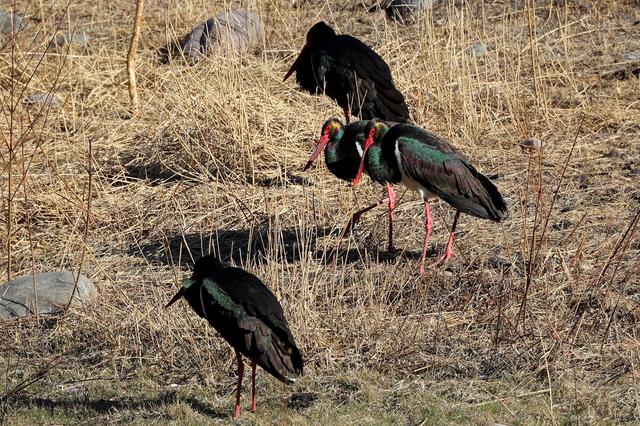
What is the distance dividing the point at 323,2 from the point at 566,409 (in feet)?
26.6

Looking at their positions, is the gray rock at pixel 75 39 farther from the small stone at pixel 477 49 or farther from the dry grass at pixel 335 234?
the small stone at pixel 477 49

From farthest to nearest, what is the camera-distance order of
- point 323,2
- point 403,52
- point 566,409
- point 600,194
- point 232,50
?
point 323,2 → point 403,52 → point 232,50 → point 600,194 → point 566,409

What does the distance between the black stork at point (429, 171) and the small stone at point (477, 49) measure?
9.37 feet

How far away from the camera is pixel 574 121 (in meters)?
9.46

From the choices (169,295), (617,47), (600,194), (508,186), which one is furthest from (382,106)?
(617,47)

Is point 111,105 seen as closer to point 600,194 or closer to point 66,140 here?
point 66,140

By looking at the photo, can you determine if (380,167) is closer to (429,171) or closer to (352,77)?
(429,171)

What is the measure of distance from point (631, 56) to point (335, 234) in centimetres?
406

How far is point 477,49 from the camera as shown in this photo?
10.6m

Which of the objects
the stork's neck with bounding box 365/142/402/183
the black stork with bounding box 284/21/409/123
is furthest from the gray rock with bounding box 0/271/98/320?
the black stork with bounding box 284/21/409/123

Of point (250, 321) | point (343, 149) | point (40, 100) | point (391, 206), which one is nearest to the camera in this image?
point (250, 321)

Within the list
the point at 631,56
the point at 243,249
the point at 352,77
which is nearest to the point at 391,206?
the point at 243,249

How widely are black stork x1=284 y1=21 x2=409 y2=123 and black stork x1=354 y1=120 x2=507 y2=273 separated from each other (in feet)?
3.83

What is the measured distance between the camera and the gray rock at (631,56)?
1043 centimetres
